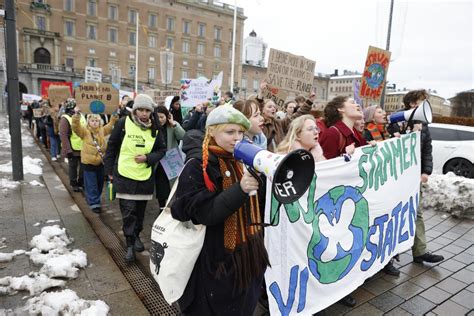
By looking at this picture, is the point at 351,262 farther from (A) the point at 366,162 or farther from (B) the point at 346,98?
(B) the point at 346,98

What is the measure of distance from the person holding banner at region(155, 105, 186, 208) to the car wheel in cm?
768

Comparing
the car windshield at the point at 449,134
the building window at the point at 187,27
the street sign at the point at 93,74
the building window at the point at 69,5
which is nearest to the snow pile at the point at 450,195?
the car windshield at the point at 449,134

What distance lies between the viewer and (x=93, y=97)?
577cm

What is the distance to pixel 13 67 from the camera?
6691 millimetres

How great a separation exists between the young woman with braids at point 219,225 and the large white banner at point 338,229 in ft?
0.98

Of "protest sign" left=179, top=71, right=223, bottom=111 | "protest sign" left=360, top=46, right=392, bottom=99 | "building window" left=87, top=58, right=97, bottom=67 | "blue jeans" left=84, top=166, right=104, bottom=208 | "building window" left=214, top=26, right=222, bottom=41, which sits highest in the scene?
"building window" left=214, top=26, right=222, bottom=41

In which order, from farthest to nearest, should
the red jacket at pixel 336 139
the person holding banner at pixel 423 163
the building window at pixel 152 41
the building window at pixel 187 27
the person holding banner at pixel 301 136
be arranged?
the building window at pixel 187 27 < the building window at pixel 152 41 < the person holding banner at pixel 423 163 < the red jacket at pixel 336 139 < the person holding banner at pixel 301 136

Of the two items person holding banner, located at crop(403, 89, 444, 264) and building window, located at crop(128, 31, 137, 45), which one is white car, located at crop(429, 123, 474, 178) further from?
building window, located at crop(128, 31, 137, 45)

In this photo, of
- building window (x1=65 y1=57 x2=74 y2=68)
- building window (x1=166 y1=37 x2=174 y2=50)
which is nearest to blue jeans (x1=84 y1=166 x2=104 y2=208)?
building window (x1=65 y1=57 x2=74 y2=68)

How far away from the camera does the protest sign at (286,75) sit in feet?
18.8

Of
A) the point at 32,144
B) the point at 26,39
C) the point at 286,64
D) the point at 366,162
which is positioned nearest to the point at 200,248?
the point at 366,162

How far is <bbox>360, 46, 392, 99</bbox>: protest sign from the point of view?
20.9 feet

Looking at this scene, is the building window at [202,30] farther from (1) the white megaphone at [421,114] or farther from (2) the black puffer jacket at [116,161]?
(1) the white megaphone at [421,114]

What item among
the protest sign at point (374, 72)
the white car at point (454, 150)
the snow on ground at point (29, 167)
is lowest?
the snow on ground at point (29, 167)
